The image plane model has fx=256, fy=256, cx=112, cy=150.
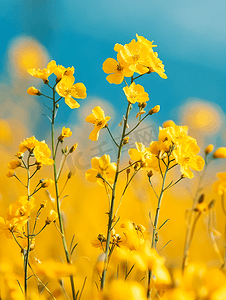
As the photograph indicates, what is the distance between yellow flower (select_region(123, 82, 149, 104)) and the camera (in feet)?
2.15

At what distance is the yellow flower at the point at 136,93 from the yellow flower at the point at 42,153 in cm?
27

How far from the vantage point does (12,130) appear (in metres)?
2.95

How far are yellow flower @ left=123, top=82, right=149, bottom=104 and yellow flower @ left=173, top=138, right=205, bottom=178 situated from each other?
0.16 m

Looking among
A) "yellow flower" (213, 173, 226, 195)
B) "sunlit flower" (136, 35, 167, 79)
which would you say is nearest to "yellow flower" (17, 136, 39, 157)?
"sunlit flower" (136, 35, 167, 79)

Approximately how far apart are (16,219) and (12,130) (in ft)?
8.28

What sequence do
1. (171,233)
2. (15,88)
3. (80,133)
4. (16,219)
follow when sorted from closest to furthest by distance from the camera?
(16,219) < (171,233) < (80,133) < (15,88)

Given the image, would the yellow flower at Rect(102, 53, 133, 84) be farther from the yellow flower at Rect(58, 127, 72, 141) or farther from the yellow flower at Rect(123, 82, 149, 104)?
the yellow flower at Rect(58, 127, 72, 141)

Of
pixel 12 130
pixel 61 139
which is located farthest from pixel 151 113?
pixel 12 130

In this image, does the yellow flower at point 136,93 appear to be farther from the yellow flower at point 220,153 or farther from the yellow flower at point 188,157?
the yellow flower at point 220,153

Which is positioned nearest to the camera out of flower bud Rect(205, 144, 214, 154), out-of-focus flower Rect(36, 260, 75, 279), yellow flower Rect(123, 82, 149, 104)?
out-of-focus flower Rect(36, 260, 75, 279)

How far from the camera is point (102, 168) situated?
0.74m

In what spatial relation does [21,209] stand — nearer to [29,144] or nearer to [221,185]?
[29,144]

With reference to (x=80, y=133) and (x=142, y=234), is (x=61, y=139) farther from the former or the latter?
(x=80, y=133)

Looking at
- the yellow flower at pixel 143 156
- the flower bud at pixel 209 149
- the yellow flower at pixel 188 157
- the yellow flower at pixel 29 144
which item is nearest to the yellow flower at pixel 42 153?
the yellow flower at pixel 29 144
